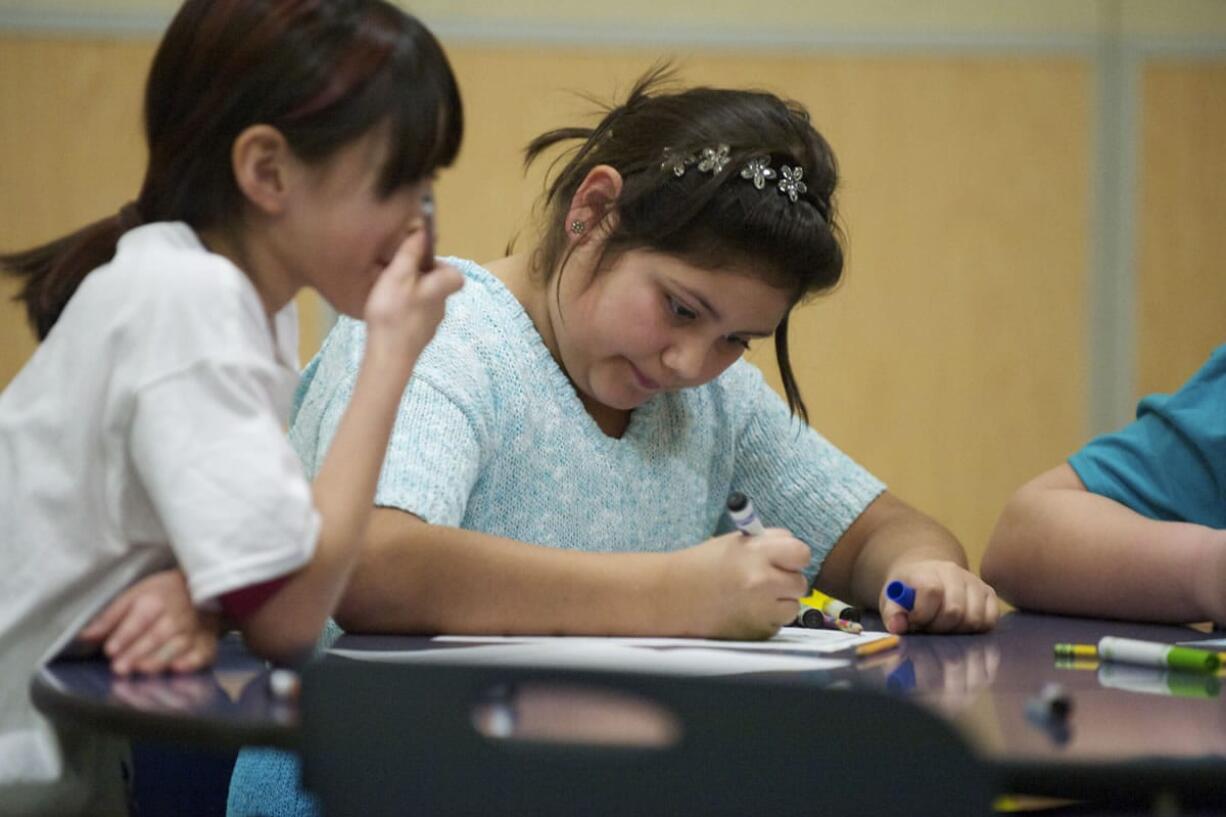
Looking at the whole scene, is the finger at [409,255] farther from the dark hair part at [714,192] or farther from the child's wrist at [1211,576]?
the child's wrist at [1211,576]

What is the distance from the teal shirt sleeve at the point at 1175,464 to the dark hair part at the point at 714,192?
38cm

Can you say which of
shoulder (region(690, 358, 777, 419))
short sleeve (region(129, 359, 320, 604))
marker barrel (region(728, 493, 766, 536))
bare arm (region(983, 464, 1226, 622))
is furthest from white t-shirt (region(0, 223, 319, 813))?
bare arm (region(983, 464, 1226, 622))

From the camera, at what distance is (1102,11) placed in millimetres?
3061

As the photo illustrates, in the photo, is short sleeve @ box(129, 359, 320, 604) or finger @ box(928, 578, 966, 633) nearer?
short sleeve @ box(129, 359, 320, 604)

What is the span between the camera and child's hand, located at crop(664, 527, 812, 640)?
4.04ft

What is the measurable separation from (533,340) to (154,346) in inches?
22.6

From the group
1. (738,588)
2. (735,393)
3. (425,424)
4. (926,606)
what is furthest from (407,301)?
Answer: (735,393)

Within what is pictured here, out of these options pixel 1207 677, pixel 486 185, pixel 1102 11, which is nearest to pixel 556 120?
pixel 486 185

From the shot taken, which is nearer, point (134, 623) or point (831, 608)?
point (134, 623)

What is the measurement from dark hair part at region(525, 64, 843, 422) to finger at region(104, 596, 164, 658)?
0.63 m

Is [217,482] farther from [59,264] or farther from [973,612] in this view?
[973,612]

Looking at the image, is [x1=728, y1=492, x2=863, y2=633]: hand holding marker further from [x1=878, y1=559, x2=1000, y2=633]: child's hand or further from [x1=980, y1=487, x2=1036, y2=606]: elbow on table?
[x1=980, y1=487, x2=1036, y2=606]: elbow on table

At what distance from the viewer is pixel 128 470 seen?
1018mm

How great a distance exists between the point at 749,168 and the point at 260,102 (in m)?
0.53
